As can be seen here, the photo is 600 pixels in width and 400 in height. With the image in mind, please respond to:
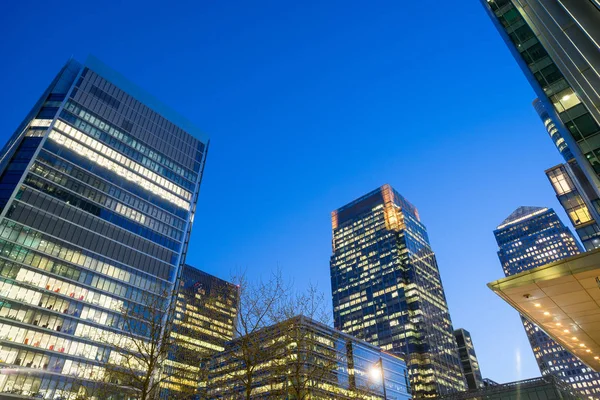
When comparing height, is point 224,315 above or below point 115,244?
below

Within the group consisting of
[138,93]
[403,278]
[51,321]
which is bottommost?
[51,321]

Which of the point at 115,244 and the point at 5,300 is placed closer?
the point at 5,300

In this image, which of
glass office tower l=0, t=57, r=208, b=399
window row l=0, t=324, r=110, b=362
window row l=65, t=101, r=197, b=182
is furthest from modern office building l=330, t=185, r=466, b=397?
window row l=0, t=324, r=110, b=362

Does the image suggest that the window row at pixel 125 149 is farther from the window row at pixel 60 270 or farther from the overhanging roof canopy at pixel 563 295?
the overhanging roof canopy at pixel 563 295

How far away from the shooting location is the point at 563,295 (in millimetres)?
18625

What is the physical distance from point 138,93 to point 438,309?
6730 inches

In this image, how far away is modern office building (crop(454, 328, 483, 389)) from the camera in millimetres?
181375

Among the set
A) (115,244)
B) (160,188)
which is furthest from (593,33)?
(160,188)

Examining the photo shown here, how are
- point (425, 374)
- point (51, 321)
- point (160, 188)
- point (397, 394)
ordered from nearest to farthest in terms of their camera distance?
1. point (51, 321)
2. point (160, 188)
3. point (397, 394)
4. point (425, 374)

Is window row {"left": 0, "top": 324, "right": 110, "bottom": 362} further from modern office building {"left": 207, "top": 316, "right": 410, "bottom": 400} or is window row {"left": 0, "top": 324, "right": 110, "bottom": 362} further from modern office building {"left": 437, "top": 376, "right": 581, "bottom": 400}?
modern office building {"left": 437, "top": 376, "right": 581, "bottom": 400}

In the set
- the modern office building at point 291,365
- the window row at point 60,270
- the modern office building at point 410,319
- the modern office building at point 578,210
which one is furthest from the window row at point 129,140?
the modern office building at point 410,319

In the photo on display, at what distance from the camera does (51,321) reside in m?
71.1

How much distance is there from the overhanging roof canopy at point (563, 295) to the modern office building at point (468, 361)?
617ft

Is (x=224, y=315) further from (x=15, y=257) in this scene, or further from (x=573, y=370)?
(x=573, y=370)
